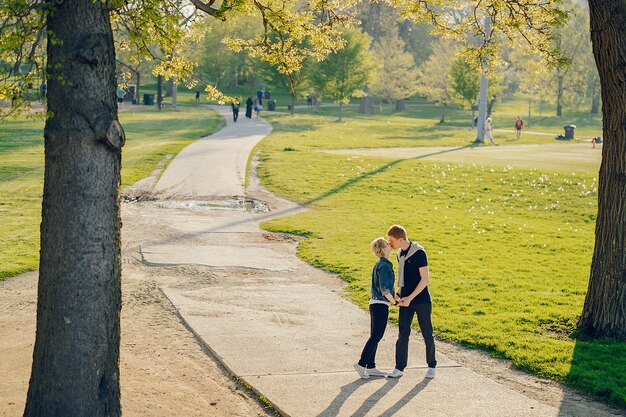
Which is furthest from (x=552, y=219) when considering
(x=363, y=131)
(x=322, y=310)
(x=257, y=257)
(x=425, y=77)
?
Result: (x=425, y=77)

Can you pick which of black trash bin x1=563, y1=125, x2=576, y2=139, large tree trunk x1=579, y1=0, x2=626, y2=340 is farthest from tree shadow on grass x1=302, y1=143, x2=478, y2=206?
Result: black trash bin x1=563, y1=125, x2=576, y2=139

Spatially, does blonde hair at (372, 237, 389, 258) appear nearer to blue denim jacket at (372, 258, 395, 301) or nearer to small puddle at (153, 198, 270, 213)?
blue denim jacket at (372, 258, 395, 301)

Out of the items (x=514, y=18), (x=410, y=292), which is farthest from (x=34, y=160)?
(x=410, y=292)

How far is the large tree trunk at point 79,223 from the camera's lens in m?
7.30

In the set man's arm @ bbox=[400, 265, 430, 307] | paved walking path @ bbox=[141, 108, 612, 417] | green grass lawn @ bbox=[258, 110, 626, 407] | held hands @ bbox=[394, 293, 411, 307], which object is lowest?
paved walking path @ bbox=[141, 108, 612, 417]

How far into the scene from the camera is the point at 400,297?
9.52m

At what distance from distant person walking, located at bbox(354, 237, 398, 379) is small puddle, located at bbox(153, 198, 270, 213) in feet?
44.0

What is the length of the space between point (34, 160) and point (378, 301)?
25098 millimetres

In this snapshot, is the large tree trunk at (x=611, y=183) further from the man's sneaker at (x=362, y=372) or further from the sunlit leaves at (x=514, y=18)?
the man's sneaker at (x=362, y=372)

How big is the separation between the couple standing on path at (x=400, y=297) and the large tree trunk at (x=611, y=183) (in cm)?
310

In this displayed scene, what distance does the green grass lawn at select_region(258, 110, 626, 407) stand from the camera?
10891 millimetres

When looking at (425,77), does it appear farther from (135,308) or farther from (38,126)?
(135,308)

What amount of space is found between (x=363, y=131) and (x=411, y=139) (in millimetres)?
5250

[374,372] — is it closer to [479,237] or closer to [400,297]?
[400,297]
